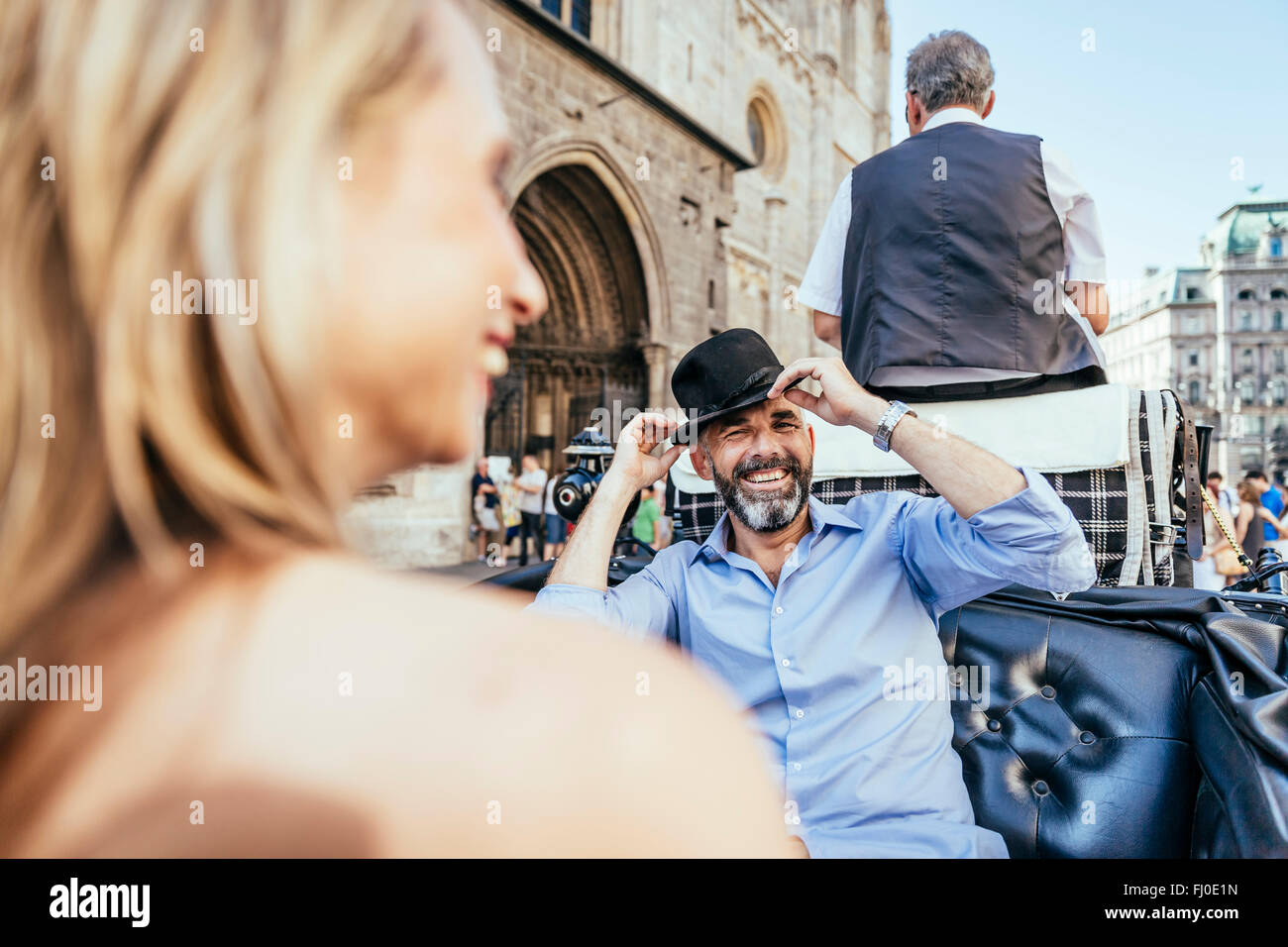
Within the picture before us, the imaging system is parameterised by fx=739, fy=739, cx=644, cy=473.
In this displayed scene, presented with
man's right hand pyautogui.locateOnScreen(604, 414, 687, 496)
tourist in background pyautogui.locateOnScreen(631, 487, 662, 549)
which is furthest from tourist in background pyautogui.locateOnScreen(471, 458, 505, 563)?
man's right hand pyautogui.locateOnScreen(604, 414, 687, 496)

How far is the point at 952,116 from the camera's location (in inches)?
82.4

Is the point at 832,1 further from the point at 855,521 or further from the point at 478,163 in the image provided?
the point at 478,163

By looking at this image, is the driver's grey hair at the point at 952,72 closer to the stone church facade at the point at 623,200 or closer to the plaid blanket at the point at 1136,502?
the plaid blanket at the point at 1136,502

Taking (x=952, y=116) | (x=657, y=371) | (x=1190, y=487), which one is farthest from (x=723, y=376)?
(x=657, y=371)

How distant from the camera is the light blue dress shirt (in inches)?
57.8

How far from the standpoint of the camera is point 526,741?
0.30 metres

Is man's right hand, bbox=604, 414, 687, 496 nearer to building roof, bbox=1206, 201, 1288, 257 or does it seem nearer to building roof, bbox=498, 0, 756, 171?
building roof, bbox=498, 0, 756, 171

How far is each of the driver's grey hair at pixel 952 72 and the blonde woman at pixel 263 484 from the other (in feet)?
7.12

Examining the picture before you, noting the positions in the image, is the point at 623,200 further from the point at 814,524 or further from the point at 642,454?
the point at 814,524

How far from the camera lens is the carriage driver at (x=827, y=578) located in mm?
1500

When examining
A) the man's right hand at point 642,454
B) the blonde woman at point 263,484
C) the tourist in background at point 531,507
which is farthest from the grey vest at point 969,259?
the tourist in background at point 531,507

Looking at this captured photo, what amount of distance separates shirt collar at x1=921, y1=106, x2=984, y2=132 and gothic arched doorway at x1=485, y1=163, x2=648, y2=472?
842 cm

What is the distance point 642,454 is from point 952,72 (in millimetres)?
1389
